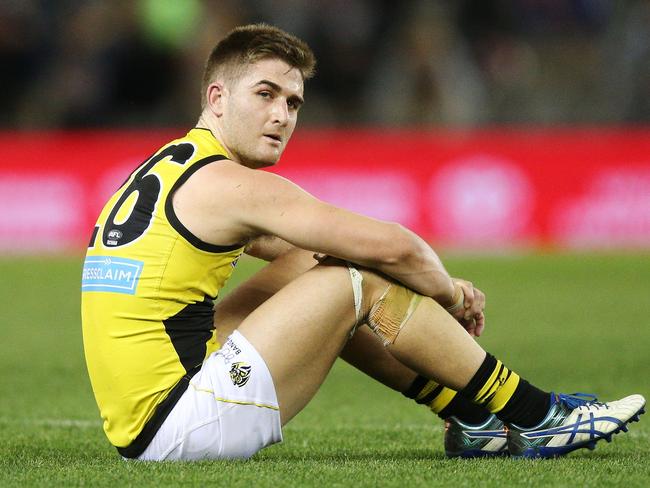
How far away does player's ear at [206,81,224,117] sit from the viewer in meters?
4.70

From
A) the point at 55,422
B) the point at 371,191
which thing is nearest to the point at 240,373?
the point at 55,422

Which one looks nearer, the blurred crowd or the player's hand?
the player's hand

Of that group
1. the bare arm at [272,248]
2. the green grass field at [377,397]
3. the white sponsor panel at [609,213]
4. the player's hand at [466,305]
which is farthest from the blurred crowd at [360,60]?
the player's hand at [466,305]

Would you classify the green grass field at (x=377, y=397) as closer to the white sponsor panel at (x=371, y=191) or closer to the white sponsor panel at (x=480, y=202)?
the white sponsor panel at (x=480, y=202)

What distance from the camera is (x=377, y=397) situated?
6.95 m

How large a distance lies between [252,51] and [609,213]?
10.5 metres

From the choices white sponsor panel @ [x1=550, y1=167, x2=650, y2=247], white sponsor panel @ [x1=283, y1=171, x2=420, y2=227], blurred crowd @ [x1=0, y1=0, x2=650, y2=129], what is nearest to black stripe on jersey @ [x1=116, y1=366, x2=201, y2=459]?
white sponsor panel @ [x1=283, y1=171, x2=420, y2=227]

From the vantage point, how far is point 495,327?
9719mm

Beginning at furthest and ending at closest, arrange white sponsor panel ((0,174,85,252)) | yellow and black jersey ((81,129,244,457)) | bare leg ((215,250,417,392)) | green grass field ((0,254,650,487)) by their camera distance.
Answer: white sponsor panel ((0,174,85,252)) → bare leg ((215,250,417,392)) → yellow and black jersey ((81,129,244,457)) → green grass field ((0,254,650,487))

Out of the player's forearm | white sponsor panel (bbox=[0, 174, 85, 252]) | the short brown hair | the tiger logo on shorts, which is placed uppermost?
the short brown hair

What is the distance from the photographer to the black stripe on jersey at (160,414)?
14.2 feet

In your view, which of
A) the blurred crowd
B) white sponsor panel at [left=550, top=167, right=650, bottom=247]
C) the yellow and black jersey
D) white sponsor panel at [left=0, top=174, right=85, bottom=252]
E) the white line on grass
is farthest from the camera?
the blurred crowd

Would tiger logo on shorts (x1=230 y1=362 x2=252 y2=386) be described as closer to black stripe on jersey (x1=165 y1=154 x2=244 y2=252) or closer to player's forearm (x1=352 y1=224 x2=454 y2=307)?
black stripe on jersey (x1=165 y1=154 x2=244 y2=252)

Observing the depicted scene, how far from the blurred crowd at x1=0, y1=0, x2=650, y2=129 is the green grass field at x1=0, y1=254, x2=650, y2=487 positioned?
263 cm
